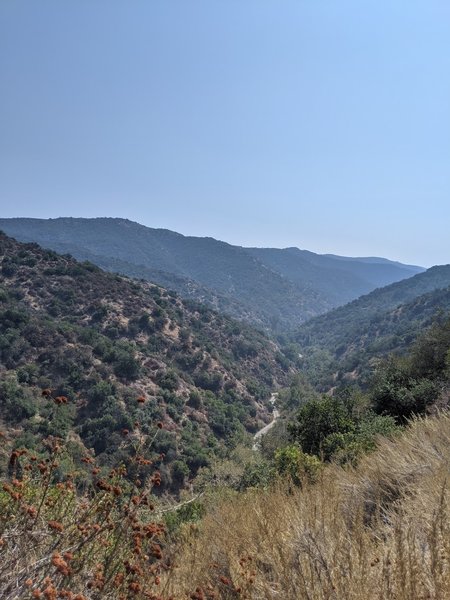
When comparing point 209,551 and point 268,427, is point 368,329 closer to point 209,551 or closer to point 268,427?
point 268,427

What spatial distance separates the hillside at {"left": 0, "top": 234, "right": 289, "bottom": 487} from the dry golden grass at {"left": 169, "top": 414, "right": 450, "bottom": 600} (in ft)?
75.2

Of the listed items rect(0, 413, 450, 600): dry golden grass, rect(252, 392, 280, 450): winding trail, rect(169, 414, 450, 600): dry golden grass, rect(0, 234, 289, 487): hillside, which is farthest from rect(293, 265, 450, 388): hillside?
rect(0, 413, 450, 600): dry golden grass

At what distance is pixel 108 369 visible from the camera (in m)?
45.1

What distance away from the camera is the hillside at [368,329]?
7775cm

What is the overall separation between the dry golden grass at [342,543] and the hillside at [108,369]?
2292 cm

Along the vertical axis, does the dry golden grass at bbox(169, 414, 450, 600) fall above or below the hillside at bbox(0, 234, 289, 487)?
above

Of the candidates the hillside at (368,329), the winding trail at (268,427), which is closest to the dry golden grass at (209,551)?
the winding trail at (268,427)

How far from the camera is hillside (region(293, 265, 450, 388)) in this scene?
77.8 metres

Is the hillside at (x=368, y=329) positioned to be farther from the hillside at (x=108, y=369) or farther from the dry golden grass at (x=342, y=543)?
the dry golden grass at (x=342, y=543)

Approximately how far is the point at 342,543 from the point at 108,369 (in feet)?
148

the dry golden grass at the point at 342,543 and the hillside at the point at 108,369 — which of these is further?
the hillside at the point at 108,369

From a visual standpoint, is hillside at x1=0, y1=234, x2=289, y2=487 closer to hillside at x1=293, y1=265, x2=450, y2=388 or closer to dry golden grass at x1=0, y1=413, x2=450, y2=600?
hillside at x1=293, y1=265, x2=450, y2=388

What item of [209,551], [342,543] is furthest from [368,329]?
[342,543]

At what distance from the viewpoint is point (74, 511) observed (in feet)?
9.34
